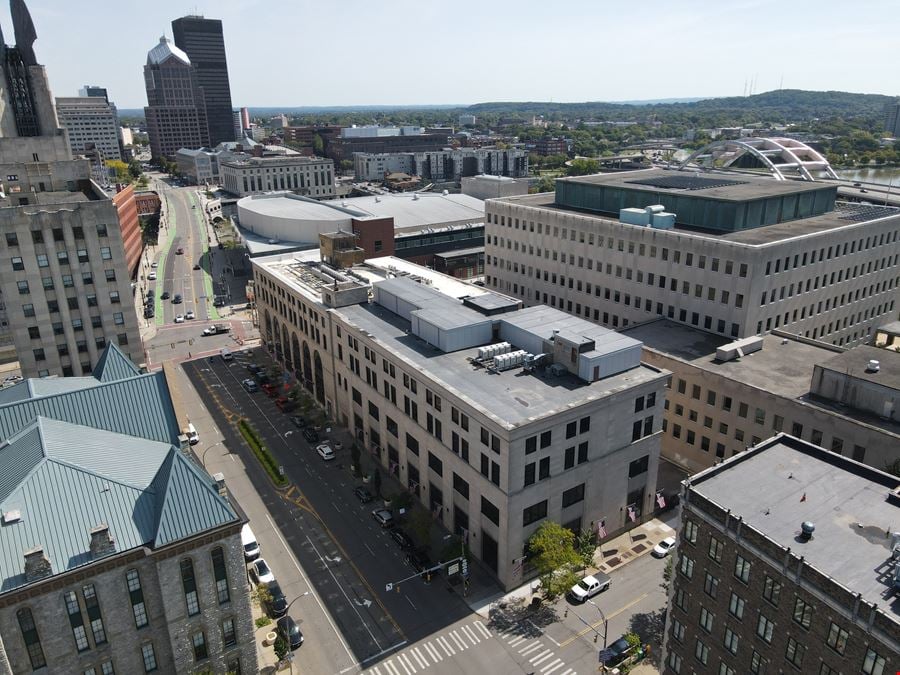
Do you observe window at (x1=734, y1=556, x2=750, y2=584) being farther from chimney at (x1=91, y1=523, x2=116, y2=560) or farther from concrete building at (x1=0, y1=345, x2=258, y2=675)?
chimney at (x1=91, y1=523, x2=116, y2=560)

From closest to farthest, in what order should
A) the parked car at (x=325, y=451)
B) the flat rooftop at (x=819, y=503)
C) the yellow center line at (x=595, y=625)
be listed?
1. the flat rooftop at (x=819, y=503)
2. the yellow center line at (x=595, y=625)
3. the parked car at (x=325, y=451)

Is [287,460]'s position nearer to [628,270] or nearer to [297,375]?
[297,375]

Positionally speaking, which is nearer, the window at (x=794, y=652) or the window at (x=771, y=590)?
the window at (x=794, y=652)

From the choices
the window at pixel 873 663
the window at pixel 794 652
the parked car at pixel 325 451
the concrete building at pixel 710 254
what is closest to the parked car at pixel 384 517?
the parked car at pixel 325 451

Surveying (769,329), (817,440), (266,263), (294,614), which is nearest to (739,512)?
(817,440)

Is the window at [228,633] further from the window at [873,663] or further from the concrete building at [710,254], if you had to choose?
the concrete building at [710,254]

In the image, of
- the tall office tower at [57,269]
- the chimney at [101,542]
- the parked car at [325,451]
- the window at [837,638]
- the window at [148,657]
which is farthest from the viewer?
the parked car at [325,451]

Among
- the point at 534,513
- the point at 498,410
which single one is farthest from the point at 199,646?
the point at 498,410
